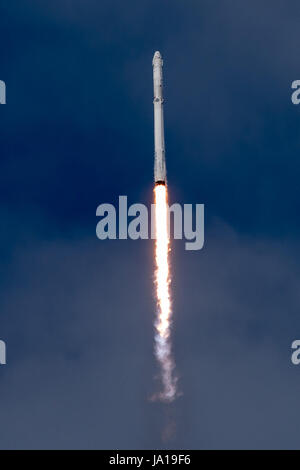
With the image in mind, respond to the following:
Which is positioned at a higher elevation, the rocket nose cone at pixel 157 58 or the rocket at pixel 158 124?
the rocket nose cone at pixel 157 58

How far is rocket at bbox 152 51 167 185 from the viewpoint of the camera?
146 m

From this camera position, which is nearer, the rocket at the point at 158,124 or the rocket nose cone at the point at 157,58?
the rocket at the point at 158,124

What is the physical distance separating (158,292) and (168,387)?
48.2 ft

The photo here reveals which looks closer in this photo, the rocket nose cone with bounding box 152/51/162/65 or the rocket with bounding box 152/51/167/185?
the rocket with bounding box 152/51/167/185

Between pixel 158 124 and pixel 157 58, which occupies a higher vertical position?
pixel 157 58

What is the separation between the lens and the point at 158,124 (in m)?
149

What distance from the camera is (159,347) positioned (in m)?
156

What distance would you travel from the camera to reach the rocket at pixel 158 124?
479 feet

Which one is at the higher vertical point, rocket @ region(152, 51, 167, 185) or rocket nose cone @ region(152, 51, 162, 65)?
rocket nose cone @ region(152, 51, 162, 65)
